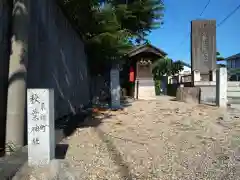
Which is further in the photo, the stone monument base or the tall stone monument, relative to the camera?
the tall stone monument

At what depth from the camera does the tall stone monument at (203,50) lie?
782 inches

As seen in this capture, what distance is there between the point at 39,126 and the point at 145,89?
1545cm

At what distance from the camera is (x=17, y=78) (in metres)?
4.88

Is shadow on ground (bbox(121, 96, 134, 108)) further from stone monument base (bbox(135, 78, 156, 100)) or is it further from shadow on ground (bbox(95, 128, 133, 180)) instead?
shadow on ground (bbox(95, 128, 133, 180))

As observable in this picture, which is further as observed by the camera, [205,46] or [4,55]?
[205,46]

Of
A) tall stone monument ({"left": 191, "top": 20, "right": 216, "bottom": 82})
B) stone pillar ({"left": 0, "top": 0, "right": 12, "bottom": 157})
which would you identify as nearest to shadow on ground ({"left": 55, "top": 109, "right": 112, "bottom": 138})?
stone pillar ({"left": 0, "top": 0, "right": 12, "bottom": 157})

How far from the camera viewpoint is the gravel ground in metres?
5.23

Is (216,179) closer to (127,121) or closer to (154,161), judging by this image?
(154,161)

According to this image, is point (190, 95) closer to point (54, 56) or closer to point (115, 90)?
point (115, 90)

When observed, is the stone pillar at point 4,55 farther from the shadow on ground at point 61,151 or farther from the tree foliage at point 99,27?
the tree foliage at point 99,27

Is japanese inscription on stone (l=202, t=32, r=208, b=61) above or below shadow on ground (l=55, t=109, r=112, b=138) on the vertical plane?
above

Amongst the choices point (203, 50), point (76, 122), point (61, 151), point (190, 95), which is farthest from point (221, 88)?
point (61, 151)

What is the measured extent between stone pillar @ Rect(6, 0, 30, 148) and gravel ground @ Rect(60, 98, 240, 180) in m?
1.05

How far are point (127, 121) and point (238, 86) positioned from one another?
374 inches
